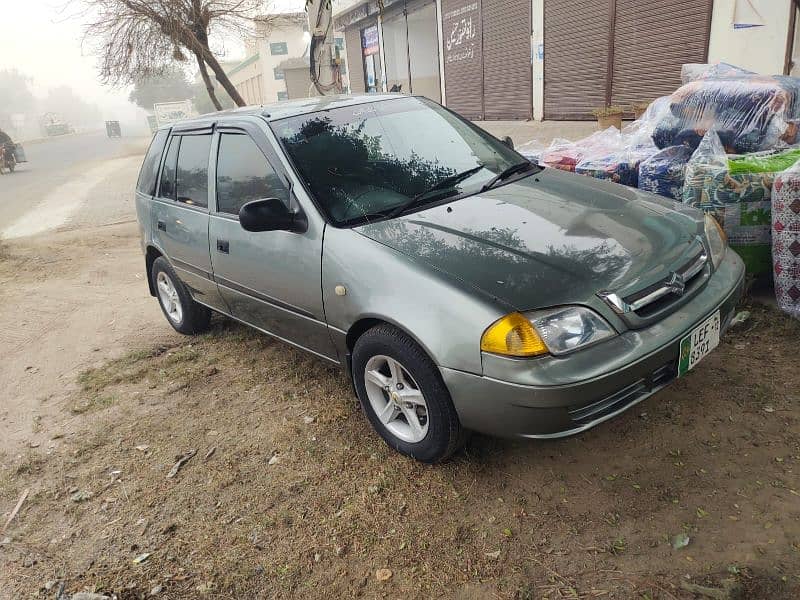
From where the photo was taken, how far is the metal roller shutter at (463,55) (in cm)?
1511

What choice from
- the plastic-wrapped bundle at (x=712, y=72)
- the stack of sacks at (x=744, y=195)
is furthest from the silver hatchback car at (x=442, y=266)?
the plastic-wrapped bundle at (x=712, y=72)

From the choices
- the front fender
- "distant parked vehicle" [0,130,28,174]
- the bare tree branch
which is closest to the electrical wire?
the bare tree branch

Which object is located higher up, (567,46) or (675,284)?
(567,46)

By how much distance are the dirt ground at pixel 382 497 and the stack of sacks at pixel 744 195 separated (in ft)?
1.32

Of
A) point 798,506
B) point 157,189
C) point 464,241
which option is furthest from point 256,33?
point 798,506

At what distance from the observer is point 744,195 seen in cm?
406

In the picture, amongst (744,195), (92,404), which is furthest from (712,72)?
(92,404)

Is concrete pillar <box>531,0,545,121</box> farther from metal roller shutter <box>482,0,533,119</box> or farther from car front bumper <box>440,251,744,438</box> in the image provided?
car front bumper <box>440,251,744,438</box>

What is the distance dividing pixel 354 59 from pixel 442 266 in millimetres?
23726

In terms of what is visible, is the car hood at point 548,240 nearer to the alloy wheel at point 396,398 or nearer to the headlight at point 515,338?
the headlight at point 515,338

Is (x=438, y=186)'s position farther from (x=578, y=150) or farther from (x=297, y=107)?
(x=578, y=150)

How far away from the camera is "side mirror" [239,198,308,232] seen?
9.92 feet

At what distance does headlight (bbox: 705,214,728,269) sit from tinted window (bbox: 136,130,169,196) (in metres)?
3.78

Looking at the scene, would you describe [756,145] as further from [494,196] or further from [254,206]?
[254,206]
